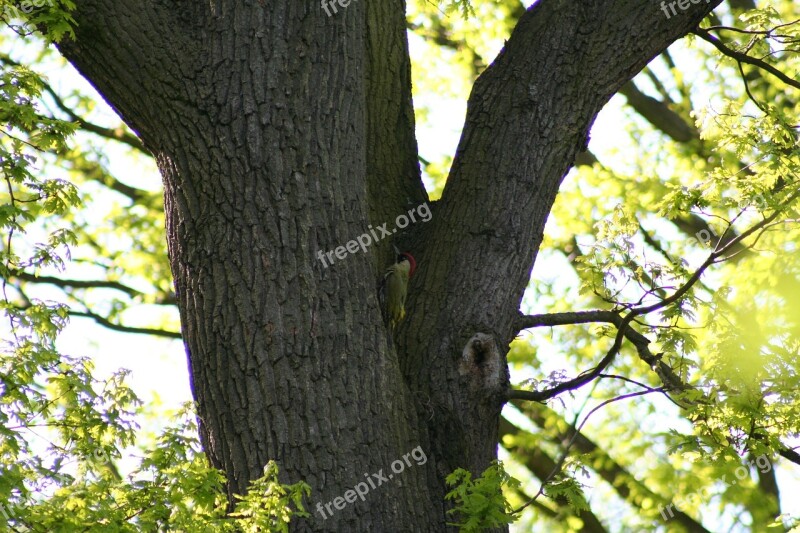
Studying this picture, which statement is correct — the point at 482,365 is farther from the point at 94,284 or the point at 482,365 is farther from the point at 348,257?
the point at 94,284

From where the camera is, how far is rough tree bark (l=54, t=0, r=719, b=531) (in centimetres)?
335

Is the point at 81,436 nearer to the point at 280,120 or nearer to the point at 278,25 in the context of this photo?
the point at 280,120

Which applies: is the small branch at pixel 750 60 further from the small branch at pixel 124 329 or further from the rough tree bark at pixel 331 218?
the small branch at pixel 124 329

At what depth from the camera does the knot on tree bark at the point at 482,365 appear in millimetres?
3838

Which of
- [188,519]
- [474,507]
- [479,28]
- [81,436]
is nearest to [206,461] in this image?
[188,519]

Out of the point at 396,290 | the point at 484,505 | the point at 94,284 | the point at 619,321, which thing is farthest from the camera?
the point at 94,284

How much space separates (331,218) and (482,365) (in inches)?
39.3

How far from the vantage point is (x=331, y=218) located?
357cm

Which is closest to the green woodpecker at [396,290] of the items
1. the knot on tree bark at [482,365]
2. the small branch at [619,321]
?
the knot on tree bark at [482,365]

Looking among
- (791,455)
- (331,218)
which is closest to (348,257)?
(331,218)

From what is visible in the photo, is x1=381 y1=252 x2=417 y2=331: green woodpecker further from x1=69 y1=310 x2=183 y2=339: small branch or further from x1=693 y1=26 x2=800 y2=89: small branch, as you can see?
x1=69 y1=310 x2=183 y2=339: small branch

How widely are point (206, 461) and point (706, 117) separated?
3583 millimetres

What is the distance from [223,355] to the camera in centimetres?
340

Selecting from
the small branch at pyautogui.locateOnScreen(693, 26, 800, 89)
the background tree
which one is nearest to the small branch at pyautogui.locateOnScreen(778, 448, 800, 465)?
the background tree
